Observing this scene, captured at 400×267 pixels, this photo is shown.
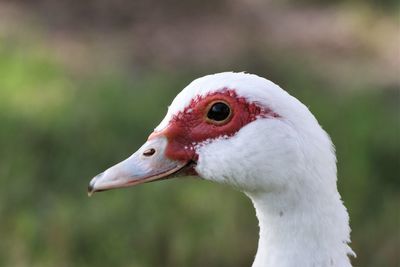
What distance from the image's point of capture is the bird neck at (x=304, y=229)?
2.71m

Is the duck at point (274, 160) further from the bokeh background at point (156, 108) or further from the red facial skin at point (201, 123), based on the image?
the bokeh background at point (156, 108)

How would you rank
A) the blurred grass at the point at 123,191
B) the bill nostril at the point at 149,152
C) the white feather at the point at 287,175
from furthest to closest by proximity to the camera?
the blurred grass at the point at 123,191 < the bill nostril at the point at 149,152 < the white feather at the point at 287,175

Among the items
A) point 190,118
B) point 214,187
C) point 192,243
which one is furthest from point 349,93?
point 190,118

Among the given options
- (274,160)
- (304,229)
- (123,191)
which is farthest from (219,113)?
(123,191)

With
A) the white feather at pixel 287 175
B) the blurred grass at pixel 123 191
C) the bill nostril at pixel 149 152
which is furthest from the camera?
the blurred grass at pixel 123 191

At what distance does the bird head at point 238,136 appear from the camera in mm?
2703

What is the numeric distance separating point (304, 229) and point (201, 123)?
451 millimetres

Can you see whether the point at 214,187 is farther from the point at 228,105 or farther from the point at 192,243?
the point at 228,105

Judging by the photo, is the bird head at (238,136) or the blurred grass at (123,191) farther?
the blurred grass at (123,191)

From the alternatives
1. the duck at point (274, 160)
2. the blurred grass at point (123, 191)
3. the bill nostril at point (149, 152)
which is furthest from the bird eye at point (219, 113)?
the blurred grass at point (123, 191)

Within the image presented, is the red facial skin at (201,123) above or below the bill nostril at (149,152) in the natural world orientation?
above

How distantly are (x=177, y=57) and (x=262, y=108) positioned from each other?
18.4ft

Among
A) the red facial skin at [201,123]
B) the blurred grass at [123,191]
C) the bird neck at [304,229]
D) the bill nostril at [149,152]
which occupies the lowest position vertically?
the blurred grass at [123,191]

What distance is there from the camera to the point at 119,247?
4.85 m
